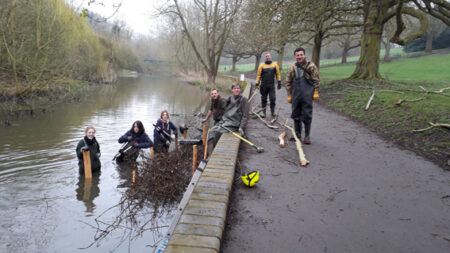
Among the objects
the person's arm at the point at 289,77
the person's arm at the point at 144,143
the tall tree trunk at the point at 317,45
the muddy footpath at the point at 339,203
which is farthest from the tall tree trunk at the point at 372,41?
the person's arm at the point at 144,143

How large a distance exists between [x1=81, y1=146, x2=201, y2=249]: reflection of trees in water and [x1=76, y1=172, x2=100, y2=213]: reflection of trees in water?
497 millimetres

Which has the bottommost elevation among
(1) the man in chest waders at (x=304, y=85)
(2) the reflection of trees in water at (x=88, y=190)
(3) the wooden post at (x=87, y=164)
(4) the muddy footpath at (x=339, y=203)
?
(2) the reflection of trees in water at (x=88, y=190)

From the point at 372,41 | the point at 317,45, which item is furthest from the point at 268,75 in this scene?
the point at 317,45

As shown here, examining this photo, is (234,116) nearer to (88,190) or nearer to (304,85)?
(304,85)

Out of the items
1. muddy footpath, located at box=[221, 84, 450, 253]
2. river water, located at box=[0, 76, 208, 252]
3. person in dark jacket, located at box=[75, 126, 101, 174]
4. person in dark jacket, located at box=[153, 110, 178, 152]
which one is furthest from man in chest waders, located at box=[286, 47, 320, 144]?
person in dark jacket, located at box=[75, 126, 101, 174]

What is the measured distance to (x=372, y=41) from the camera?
13.7 metres

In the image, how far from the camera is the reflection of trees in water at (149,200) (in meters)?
4.38

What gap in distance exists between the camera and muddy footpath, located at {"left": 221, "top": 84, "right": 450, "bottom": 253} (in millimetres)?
2746

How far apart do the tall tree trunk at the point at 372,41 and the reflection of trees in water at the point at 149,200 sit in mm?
11091

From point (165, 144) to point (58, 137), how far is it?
4.38m

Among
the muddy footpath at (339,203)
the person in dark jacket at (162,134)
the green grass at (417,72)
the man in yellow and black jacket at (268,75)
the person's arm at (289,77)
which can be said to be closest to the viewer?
the muddy footpath at (339,203)

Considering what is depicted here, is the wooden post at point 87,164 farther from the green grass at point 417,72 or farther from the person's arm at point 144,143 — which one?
the green grass at point 417,72

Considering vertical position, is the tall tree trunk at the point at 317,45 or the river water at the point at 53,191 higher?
the tall tree trunk at the point at 317,45

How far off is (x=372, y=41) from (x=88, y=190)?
1324 cm
